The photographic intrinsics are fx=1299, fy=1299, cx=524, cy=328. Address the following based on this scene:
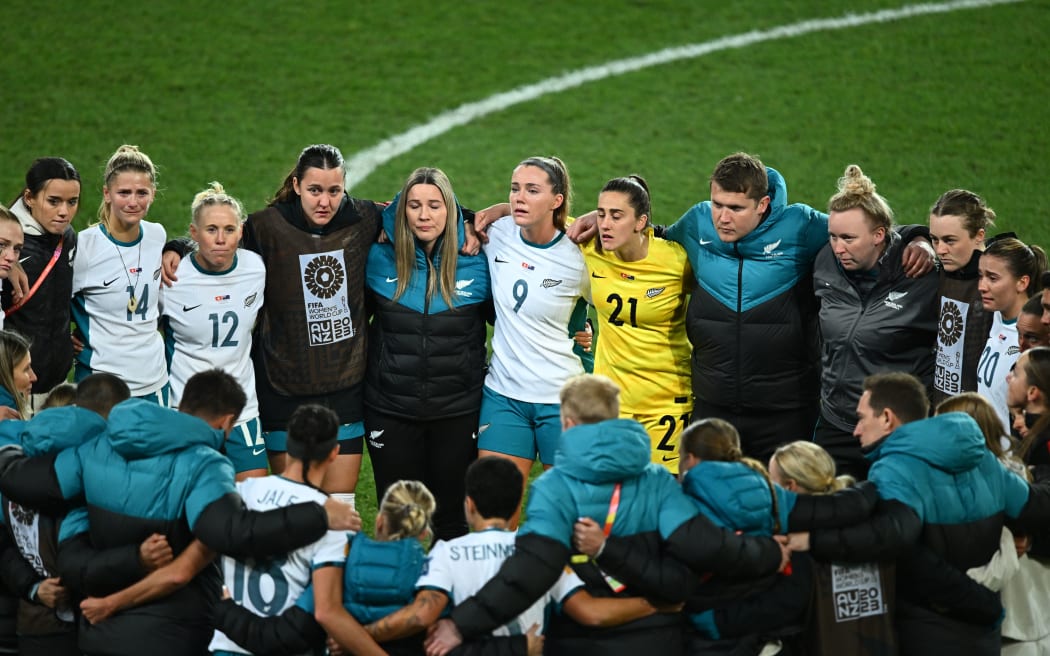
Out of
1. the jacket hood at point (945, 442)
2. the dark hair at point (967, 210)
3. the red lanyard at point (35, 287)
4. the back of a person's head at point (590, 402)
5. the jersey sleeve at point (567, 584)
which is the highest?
the dark hair at point (967, 210)

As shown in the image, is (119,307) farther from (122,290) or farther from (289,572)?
(289,572)

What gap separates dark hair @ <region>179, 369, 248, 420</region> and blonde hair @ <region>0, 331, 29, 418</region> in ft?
3.59

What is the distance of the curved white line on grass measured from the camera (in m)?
13.9

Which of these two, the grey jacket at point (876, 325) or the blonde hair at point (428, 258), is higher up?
the blonde hair at point (428, 258)

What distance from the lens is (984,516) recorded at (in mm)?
5027

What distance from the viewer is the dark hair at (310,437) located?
4.91m

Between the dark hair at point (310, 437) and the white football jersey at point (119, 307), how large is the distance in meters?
2.17

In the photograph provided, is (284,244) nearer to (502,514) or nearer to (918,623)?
(502,514)

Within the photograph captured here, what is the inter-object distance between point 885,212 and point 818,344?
2.61 feet

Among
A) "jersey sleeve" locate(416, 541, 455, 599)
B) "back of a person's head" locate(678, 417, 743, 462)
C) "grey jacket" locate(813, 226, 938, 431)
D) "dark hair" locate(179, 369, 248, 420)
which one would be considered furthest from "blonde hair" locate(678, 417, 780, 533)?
"dark hair" locate(179, 369, 248, 420)

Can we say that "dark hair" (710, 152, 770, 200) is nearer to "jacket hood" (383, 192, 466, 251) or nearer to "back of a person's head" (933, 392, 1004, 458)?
"jacket hood" (383, 192, 466, 251)

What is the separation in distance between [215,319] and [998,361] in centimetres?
387

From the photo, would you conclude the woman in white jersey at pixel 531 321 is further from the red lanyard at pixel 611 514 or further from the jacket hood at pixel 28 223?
the jacket hood at pixel 28 223

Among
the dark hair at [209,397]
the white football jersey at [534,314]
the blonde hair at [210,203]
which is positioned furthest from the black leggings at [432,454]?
the dark hair at [209,397]
